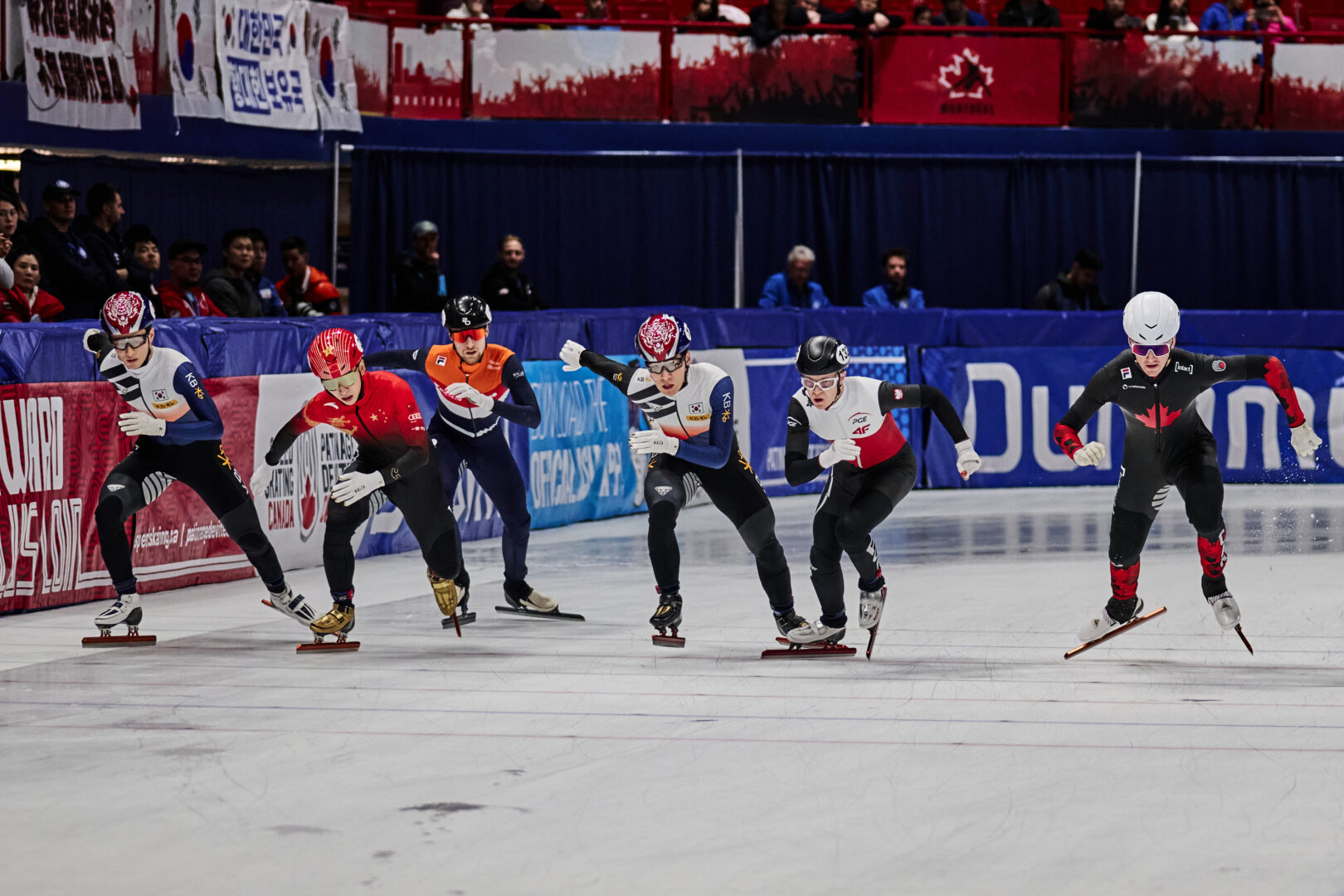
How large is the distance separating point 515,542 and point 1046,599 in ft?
9.93

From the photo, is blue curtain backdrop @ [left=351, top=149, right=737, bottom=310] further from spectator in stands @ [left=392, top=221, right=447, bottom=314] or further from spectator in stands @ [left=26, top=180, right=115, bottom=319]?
spectator in stands @ [left=26, top=180, right=115, bottom=319]

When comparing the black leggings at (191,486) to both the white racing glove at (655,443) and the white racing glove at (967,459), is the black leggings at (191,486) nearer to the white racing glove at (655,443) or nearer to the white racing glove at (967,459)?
the white racing glove at (655,443)

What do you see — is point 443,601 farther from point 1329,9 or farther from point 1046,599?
point 1329,9

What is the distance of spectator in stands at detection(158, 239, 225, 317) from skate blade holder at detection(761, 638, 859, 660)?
580 cm

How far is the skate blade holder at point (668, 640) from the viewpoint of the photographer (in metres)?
7.97

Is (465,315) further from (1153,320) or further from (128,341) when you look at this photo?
(1153,320)

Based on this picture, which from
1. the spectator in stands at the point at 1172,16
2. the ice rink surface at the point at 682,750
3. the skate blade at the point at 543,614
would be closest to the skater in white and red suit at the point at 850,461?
the ice rink surface at the point at 682,750

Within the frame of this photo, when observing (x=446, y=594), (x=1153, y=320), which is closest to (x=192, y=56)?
(x=446, y=594)

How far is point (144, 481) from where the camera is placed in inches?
323

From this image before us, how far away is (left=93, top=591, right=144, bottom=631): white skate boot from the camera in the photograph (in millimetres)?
8133

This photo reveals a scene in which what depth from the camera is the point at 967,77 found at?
17.0 meters

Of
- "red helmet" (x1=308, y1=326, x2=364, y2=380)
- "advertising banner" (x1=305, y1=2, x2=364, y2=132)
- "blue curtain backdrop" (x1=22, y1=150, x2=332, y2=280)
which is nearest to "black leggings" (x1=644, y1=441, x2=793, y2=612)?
"red helmet" (x1=308, y1=326, x2=364, y2=380)

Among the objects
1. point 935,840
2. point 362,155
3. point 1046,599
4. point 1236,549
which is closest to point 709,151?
point 362,155

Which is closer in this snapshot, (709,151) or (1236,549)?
(1236,549)
